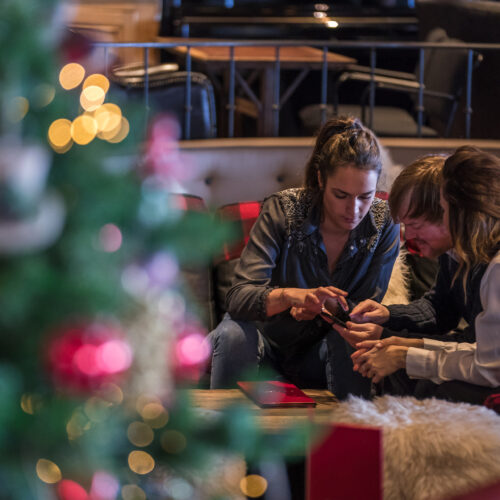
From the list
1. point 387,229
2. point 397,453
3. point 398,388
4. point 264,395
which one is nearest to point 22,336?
point 397,453

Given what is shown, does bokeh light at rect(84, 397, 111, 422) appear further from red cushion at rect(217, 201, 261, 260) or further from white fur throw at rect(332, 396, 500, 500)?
red cushion at rect(217, 201, 261, 260)

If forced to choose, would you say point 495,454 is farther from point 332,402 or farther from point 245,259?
point 245,259

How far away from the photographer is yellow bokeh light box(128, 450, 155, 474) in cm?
67

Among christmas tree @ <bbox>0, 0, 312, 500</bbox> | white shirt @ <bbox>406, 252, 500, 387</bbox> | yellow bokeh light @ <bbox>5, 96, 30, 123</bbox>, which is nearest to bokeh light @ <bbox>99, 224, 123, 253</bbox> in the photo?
christmas tree @ <bbox>0, 0, 312, 500</bbox>

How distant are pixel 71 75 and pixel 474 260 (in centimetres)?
117

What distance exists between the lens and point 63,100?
2.02 feet

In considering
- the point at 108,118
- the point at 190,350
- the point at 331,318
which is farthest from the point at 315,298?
the point at 108,118

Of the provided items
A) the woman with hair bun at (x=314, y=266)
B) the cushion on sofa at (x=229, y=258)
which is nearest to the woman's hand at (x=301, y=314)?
the woman with hair bun at (x=314, y=266)

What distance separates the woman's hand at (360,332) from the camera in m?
1.91

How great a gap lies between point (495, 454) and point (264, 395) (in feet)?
1.73

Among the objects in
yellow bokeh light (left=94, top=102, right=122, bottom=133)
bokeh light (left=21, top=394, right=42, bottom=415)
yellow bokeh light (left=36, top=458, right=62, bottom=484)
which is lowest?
yellow bokeh light (left=36, top=458, right=62, bottom=484)

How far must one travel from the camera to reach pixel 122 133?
66 centimetres

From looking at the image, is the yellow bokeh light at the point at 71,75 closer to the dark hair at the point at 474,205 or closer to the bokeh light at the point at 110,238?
the bokeh light at the point at 110,238

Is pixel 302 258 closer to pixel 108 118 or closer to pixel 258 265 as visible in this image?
pixel 258 265
